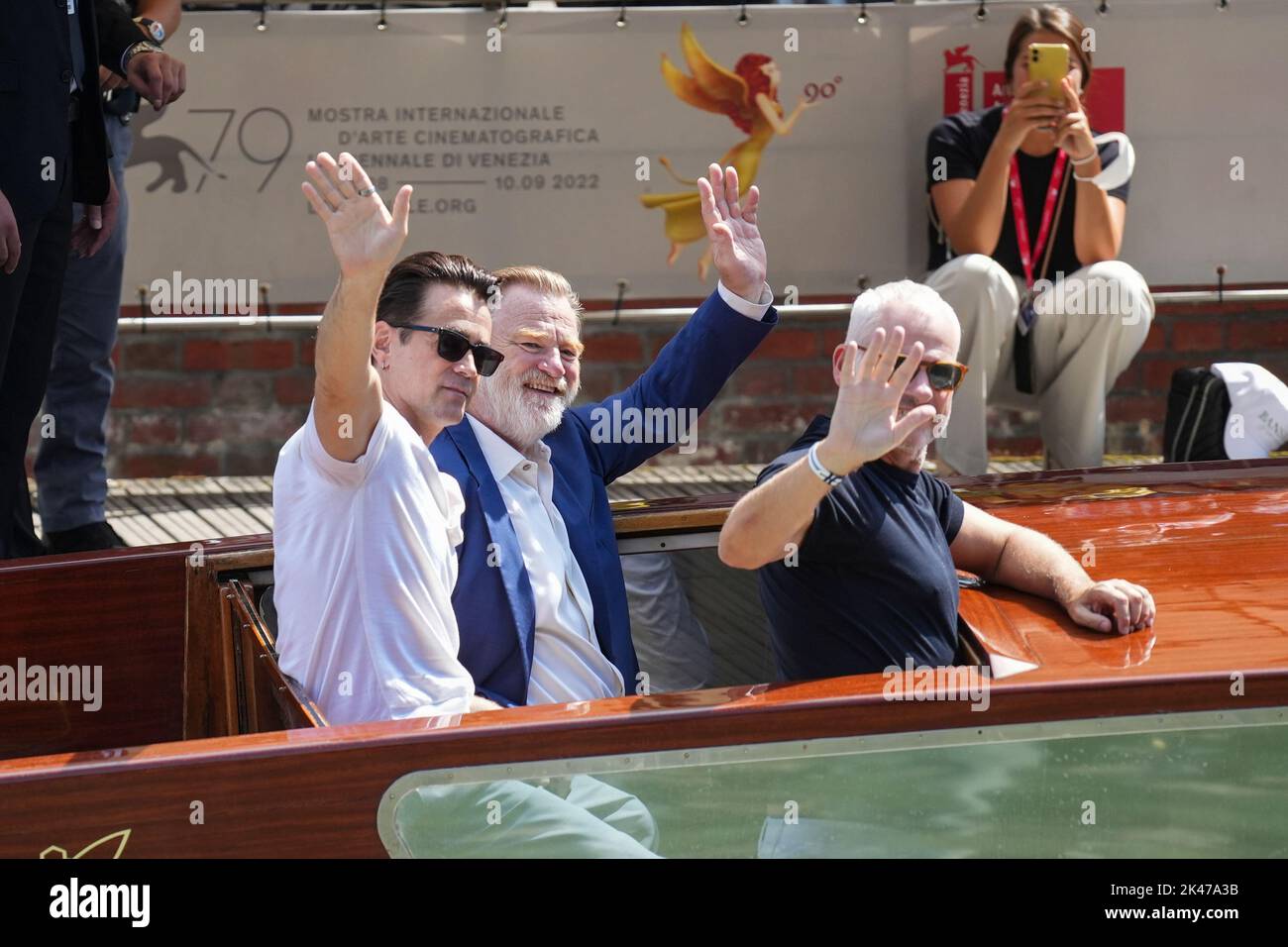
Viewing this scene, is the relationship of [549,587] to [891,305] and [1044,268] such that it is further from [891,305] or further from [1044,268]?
[1044,268]

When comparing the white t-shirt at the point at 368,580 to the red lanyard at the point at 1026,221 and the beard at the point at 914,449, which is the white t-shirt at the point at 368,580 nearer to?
the beard at the point at 914,449

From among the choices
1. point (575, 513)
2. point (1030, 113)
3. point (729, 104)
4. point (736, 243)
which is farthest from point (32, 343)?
point (1030, 113)

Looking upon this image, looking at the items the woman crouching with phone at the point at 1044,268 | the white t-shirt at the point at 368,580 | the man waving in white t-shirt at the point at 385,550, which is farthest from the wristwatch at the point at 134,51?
the woman crouching with phone at the point at 1044,268

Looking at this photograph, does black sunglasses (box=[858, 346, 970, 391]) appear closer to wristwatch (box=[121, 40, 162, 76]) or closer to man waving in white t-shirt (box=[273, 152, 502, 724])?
man waving in white t-shirt (box=[273, 152, 502, 724])

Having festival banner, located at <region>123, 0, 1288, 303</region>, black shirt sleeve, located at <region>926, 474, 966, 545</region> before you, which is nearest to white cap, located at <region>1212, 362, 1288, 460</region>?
festival banner, located at <region>123, 0, 1288, 303</region>

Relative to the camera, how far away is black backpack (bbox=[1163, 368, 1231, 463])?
390cm

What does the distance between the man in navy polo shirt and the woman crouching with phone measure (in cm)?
180

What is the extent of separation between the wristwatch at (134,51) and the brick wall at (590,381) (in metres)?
1.58

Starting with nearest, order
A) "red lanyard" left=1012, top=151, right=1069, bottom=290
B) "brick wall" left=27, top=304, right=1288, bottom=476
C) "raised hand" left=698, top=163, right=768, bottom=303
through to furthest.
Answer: "raised hand" left=698, top=163, right=768, bottom=303, "red lanyard" left=1012, top=151, right=1069, bottom=290, "brick wall" left=27, top=304, right=1288, bottom=476

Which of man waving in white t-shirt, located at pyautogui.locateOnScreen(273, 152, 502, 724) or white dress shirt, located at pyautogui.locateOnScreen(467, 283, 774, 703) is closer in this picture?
man waving in white t-shirt, located at pyautogui.locateOnScreen(273, 152, 502, 724)

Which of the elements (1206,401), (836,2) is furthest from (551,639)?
(836,2)

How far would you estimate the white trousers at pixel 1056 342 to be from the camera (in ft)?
14.2

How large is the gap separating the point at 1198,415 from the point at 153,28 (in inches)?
99.6

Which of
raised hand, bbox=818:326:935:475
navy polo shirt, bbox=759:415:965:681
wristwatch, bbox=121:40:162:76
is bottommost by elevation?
navy polo shirt, bbox=759:415:965:681
